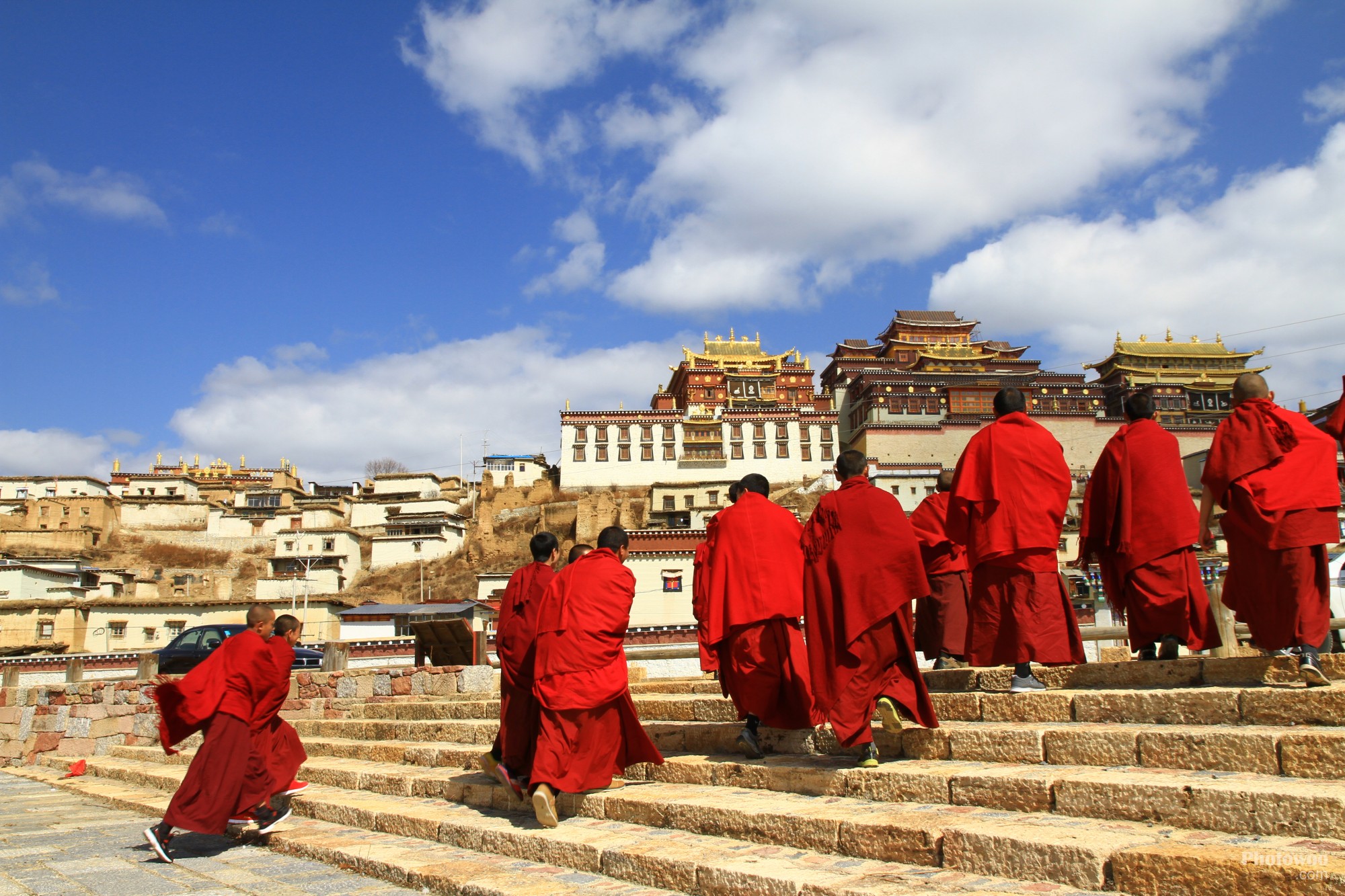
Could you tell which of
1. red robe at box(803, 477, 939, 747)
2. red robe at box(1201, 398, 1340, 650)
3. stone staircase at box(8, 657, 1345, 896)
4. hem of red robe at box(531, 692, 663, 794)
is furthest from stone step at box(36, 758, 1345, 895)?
red robe at box(1201, 398, 1340, 650)

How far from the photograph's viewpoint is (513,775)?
5250 mm

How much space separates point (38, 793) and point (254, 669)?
5.80 meters

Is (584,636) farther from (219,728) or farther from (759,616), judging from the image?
(219,728)

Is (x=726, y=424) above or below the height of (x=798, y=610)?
above

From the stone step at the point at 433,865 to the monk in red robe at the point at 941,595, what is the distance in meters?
3.67

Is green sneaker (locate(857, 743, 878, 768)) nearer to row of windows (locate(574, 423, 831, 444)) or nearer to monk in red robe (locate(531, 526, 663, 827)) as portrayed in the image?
monk in red robe (locate(531, 526, 663, 827))

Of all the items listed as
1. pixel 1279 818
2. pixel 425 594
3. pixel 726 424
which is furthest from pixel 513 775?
pixel 726 424

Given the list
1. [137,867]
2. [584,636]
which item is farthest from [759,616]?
[137,867]

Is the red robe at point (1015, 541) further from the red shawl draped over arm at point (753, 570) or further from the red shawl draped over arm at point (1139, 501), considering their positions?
the red shawl draped over arm at point (753, 570)

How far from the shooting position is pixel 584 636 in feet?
16.1

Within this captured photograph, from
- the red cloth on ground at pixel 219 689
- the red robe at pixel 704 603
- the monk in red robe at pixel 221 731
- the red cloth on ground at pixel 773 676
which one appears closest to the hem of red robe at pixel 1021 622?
the red cloth on ground at pixel 773 676

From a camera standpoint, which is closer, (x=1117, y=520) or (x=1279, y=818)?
(x=1279, y=818)

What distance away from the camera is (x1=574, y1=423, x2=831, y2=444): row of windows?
51.4 m

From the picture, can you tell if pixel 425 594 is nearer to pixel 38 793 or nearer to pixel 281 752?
pixel 38 793
